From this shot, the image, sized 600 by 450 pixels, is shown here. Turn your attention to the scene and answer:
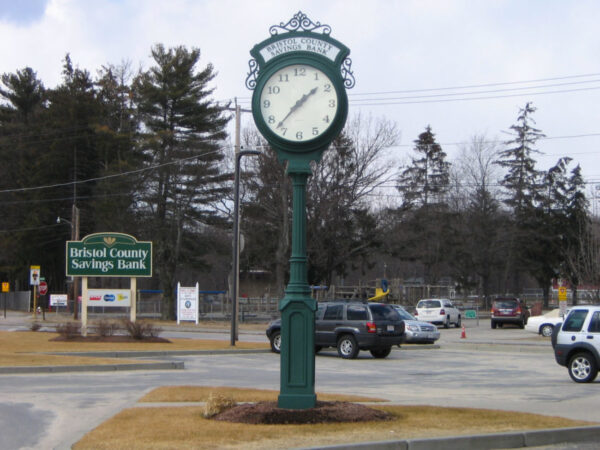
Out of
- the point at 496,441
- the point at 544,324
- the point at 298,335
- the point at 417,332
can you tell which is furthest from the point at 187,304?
the point at 496,441

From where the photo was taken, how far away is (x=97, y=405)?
12758mm

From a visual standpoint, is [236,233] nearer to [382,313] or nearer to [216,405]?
[382,313]

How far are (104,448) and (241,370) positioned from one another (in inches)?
483

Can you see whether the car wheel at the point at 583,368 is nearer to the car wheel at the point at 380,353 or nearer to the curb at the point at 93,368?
the car wheel at the point at 380,353

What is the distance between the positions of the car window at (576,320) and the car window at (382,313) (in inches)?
299

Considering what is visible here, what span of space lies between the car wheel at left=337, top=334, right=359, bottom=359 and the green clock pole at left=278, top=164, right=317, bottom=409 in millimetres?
14278

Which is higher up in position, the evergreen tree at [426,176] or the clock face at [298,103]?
the evergreen tree at [426,176]

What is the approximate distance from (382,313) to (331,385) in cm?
815

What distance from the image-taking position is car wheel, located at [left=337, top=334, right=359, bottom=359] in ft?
80.2

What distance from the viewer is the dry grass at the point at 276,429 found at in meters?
8.59

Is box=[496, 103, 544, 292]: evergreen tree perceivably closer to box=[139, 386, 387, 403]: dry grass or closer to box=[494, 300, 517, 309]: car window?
box=[494, 300, 517, 309]: car window

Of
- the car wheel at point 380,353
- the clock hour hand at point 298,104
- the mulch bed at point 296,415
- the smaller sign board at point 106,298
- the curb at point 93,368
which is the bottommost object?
the car wheel at point 380,353

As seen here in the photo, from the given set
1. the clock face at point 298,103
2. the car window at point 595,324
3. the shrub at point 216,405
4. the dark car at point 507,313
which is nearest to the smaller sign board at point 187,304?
the dark car at point 507,313

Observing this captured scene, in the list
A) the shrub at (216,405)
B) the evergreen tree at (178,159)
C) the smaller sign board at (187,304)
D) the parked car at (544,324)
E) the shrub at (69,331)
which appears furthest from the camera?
the evergreen tree at (178,159)
